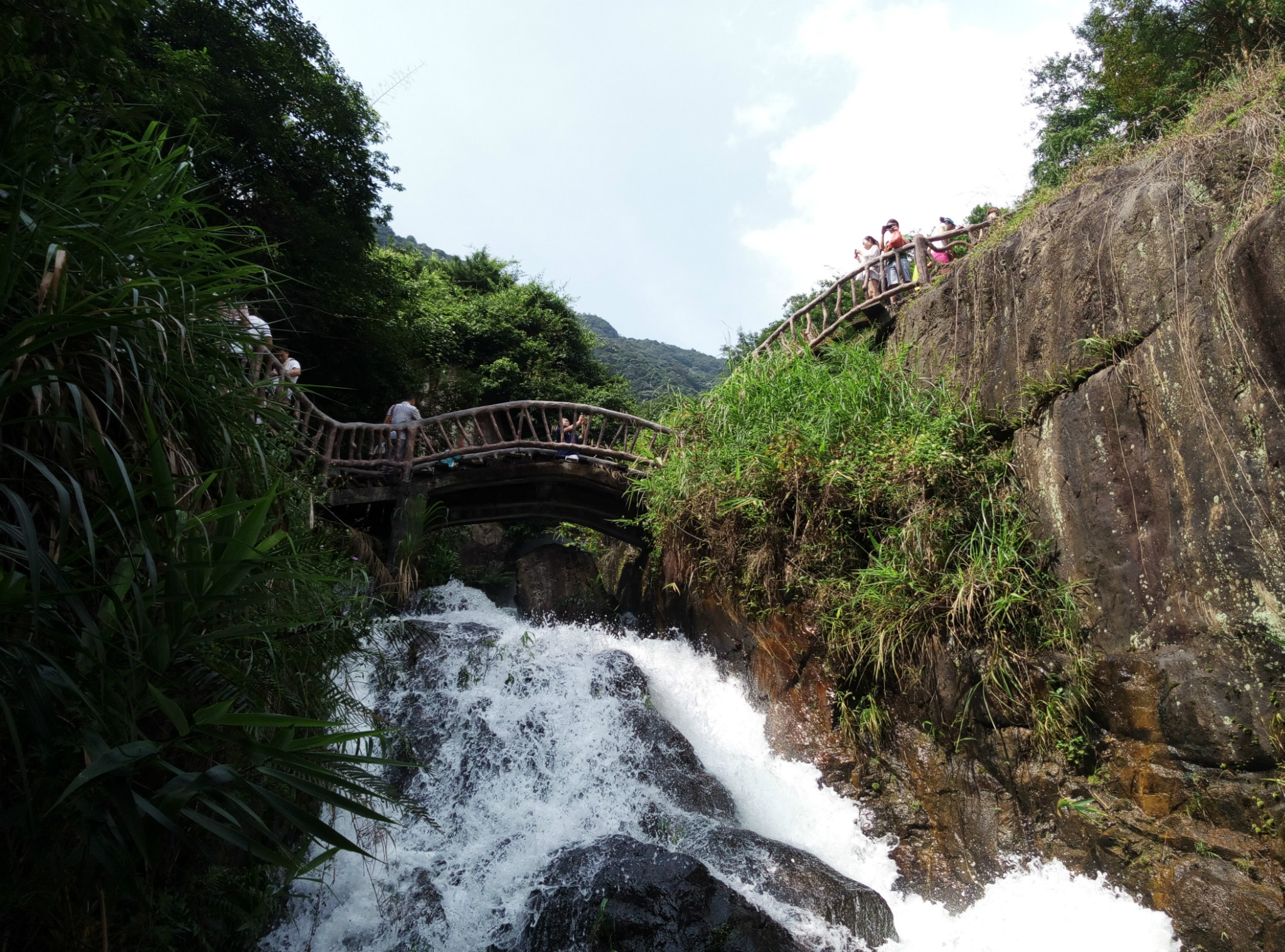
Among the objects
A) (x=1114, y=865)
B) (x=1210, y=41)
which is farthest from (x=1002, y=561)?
(x=1210, y=41)

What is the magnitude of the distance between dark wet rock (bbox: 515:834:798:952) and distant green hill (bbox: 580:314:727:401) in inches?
1320

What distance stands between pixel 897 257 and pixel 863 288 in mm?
845

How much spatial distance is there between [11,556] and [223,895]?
1.81 meters

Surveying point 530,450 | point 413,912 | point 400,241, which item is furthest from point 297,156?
point 400,241

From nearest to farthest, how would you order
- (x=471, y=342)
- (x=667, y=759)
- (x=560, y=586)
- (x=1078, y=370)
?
(x=1078, y=370) → (x=667, y=759) → (x=560, y=586) → (x=471, y=342)

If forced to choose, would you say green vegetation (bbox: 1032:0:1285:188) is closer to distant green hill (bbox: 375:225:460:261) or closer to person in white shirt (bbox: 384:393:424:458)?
person in white shirt (bbox: 384:393:424:458)

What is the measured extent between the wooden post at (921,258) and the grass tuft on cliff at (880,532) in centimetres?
213

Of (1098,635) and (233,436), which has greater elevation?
(233,436)

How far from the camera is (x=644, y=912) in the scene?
4.18 m

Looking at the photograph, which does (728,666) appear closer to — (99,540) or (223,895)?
(223,895)

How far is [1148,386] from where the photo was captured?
5301 mm

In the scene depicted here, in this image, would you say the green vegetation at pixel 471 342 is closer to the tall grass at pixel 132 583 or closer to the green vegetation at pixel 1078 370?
the green vegetation at pixel 1078 370

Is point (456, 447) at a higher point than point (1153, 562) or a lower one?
higher

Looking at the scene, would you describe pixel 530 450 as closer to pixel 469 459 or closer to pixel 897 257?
pixel 469 459
